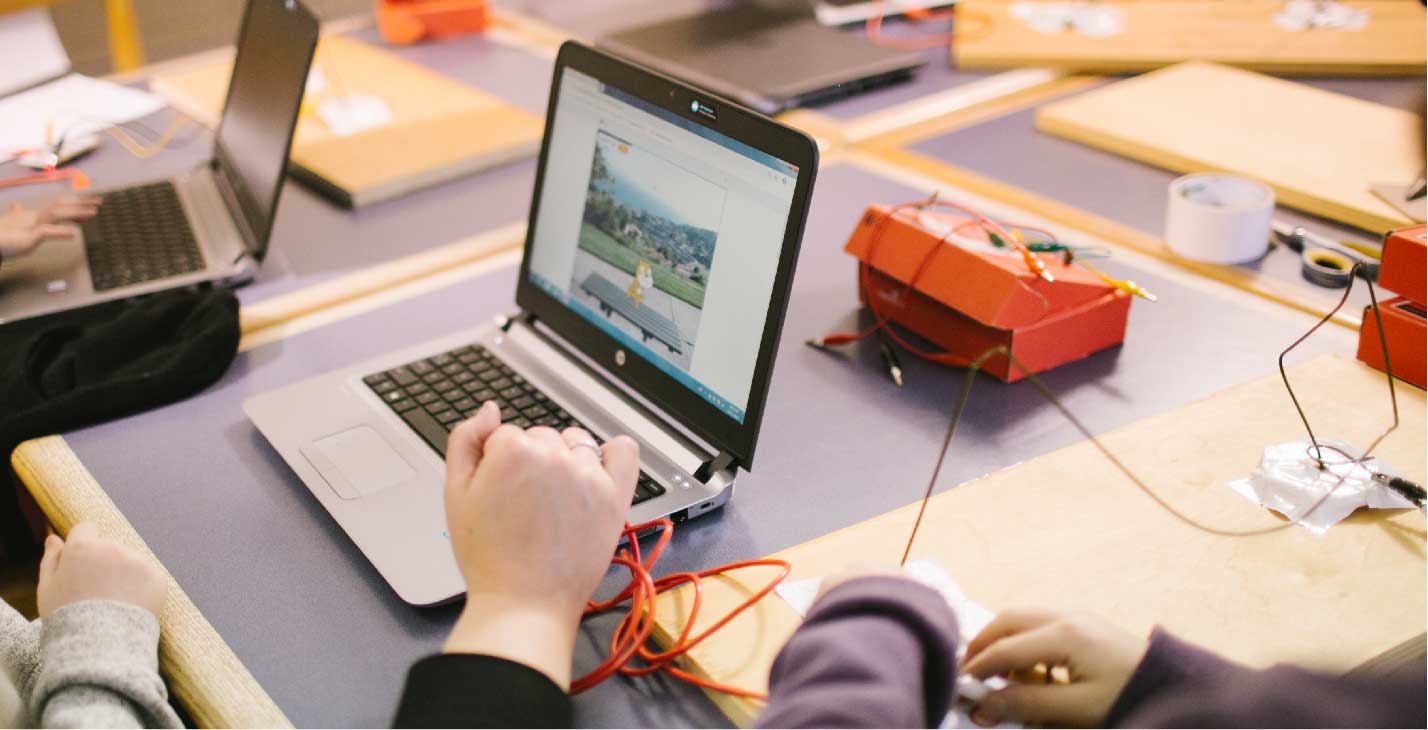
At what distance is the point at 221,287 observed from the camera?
1.31 meters

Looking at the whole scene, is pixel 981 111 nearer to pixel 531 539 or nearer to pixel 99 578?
pixel 531 539

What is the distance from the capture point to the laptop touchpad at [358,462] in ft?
3.03

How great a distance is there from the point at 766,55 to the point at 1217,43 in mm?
701

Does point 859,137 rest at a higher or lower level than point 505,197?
higher

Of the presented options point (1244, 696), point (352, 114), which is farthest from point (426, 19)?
point (1244, 696)

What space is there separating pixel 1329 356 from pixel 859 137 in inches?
29.1

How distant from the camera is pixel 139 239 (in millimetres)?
1365

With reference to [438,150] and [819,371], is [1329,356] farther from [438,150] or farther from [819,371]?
[438,150]

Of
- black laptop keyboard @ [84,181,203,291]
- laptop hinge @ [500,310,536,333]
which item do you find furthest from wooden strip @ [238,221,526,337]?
laptop hinge @ [500,310,536,333]

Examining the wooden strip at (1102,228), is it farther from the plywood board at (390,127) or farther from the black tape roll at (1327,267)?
the plywood board at (390,127)

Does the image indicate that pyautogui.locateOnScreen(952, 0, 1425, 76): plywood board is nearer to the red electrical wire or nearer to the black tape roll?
the black tape roll

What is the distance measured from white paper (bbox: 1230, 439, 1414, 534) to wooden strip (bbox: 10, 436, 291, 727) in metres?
0.70

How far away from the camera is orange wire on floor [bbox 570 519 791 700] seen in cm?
74

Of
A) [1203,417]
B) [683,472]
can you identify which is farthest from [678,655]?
[1203,417]
